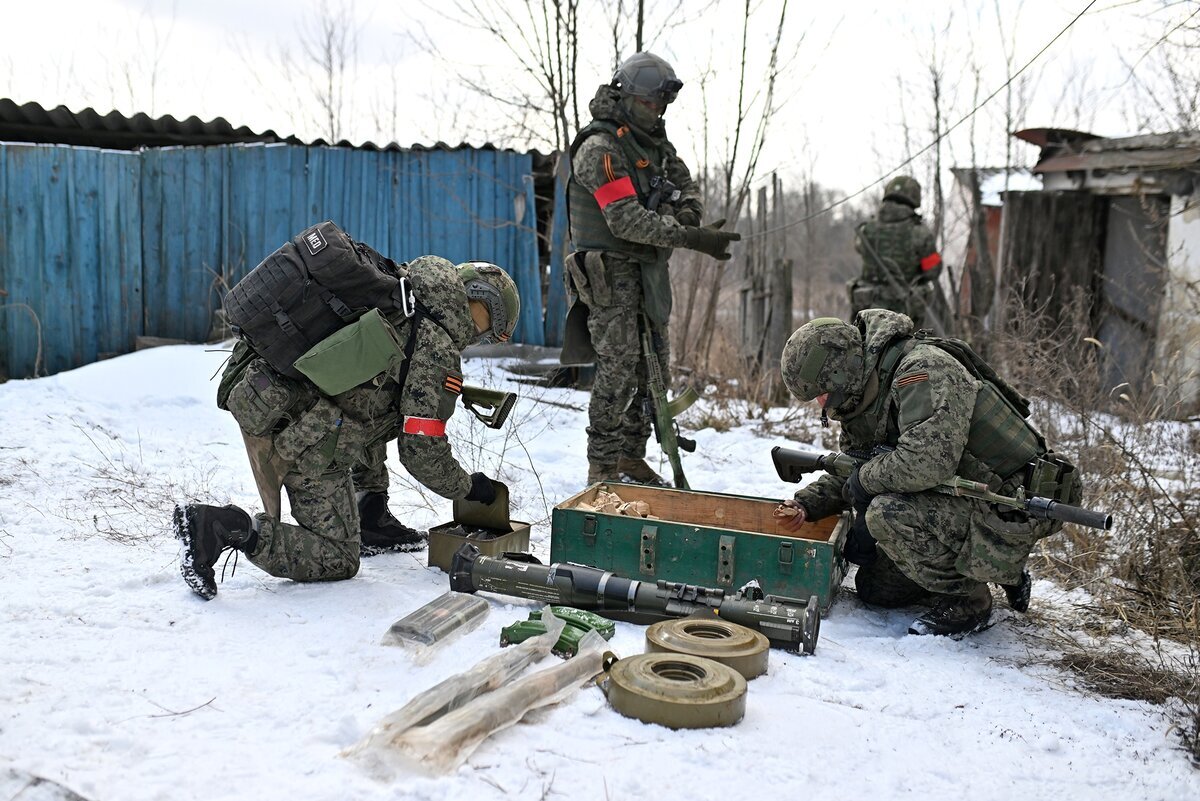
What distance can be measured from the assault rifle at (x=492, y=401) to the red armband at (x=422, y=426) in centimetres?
36

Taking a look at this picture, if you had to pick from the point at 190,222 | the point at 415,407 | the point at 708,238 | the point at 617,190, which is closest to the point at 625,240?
the point at 617,190

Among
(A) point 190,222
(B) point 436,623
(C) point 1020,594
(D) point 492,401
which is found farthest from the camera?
(A) point 190,222

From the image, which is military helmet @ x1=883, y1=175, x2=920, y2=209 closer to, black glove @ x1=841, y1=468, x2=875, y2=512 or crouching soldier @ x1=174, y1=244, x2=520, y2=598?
black glove @ x1=841, y1=468, x2=875, y2=512

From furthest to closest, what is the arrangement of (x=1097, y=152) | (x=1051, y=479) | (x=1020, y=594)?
(x=1097, y=152)
(x=1020, y=594)
(x=1051, y=479)

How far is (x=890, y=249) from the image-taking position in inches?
377

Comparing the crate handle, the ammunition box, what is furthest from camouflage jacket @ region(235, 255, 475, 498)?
the crate handle

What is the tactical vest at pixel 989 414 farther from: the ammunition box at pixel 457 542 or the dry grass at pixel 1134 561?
the ammunition box at pixel 457 542

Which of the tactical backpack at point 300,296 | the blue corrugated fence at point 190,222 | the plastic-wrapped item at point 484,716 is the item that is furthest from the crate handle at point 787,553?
the blue corrugated fence at point 190,222

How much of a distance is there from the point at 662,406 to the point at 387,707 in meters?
3.14

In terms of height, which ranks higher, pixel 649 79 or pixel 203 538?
pixel 649 79

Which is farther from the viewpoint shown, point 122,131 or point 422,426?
point 122,131

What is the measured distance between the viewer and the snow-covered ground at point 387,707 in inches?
99.4

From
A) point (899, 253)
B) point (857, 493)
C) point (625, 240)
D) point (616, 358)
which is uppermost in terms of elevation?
point (899, 253)

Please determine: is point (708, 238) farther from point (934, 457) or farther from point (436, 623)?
point (436, 623)
